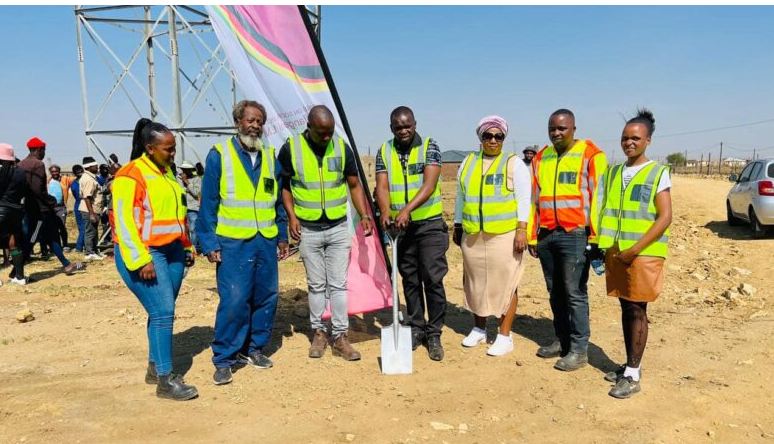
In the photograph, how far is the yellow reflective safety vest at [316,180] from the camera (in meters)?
4.04

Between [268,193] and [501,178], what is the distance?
1.86 metres

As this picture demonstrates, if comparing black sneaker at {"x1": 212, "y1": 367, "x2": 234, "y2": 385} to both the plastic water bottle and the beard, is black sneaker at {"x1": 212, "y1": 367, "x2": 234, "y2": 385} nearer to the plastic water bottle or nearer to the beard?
the beard

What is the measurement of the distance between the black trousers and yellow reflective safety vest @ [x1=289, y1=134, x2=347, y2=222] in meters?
0.69

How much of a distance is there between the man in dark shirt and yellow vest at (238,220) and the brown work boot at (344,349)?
0.80 meters

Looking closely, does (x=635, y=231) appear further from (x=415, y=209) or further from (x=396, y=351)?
(x=396, y=351)

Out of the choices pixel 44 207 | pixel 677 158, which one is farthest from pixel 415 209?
pixel 677 158

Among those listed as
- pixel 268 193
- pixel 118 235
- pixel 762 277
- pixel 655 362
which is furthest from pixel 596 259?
pixel 762 277

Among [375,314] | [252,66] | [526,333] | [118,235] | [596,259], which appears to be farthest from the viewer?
[375,314]

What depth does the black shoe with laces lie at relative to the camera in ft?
11.8

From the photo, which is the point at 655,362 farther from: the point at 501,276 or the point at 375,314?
the point at 375,314

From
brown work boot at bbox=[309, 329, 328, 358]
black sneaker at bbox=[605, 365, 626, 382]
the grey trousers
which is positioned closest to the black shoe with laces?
brown work boot at bbox=[309, 329, 328, 358]

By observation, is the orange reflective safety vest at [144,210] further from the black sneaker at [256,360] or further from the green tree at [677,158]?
the green tree at [677,158]

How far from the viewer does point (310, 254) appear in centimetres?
420

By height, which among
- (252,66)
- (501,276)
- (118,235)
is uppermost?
(252,66)
